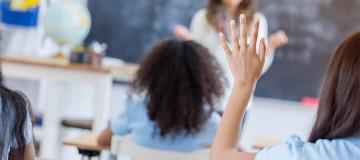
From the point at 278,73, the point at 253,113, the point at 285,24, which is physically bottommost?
the point at 253,113

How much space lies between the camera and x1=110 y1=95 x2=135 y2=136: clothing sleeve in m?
2.73

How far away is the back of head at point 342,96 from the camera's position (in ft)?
4.47

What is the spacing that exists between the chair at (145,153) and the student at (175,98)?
0.11 ft

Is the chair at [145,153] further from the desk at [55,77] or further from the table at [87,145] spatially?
the desk at [55,77]

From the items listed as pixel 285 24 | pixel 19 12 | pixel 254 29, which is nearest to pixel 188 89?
pixel 254 29

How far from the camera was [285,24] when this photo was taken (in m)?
4.64

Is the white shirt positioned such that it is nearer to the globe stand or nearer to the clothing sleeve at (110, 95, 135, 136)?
the globe stand

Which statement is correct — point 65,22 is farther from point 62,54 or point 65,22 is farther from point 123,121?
point 123,121

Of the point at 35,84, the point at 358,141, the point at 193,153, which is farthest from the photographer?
the point at 35,84

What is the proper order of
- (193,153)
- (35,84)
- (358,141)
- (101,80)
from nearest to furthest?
(358,141) → (193,153) → (101,80) → (35,84)

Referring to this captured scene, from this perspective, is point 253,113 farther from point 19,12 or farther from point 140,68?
point 140,68

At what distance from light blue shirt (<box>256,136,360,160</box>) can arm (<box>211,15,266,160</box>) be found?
0.11 metres

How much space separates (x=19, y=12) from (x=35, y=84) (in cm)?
70

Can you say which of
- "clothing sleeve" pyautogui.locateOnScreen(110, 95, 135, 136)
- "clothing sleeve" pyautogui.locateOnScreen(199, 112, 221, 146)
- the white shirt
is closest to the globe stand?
the white shirt
